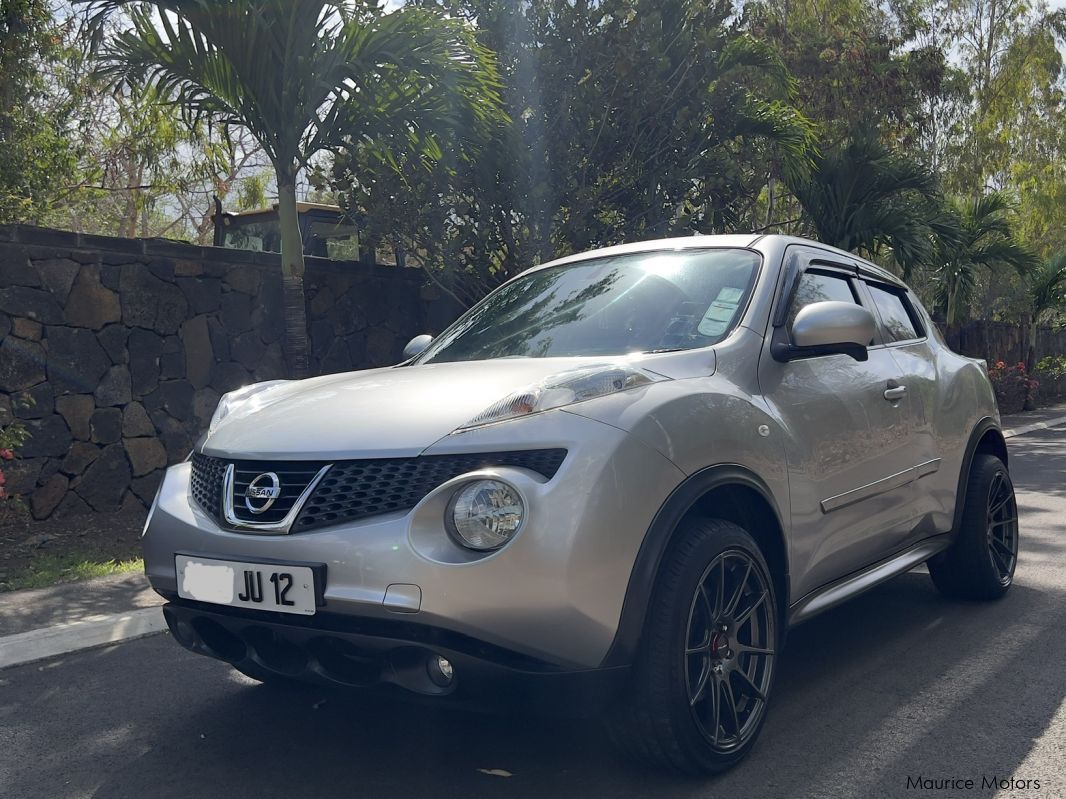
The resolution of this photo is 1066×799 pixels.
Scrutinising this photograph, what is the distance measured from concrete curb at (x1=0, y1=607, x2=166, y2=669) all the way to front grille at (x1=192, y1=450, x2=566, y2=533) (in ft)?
6.72

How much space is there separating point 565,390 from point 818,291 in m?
1.69

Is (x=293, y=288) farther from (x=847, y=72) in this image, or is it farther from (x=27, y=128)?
(x=847, y=72)

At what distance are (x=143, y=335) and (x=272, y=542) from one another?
630 cm

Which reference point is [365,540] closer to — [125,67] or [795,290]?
[795,290]

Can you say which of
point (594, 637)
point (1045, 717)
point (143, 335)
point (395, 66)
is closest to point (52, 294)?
point (143, 335)

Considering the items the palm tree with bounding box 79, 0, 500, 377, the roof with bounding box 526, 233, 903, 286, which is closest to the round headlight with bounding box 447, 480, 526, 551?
the roof with bounding box 526, 233, 903, 286

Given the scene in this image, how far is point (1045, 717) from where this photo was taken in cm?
359

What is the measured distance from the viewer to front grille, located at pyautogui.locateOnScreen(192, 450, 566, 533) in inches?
110

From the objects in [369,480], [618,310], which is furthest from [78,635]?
[618,310]

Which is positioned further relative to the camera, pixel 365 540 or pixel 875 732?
pixel 875 732

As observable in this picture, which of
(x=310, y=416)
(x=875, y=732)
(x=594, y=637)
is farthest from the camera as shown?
(x=875, y=732)

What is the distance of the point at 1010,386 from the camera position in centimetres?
2123

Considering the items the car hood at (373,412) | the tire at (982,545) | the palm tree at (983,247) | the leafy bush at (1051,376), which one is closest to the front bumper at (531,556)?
the car hood at (373,412)

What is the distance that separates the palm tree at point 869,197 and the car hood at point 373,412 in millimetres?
11624
